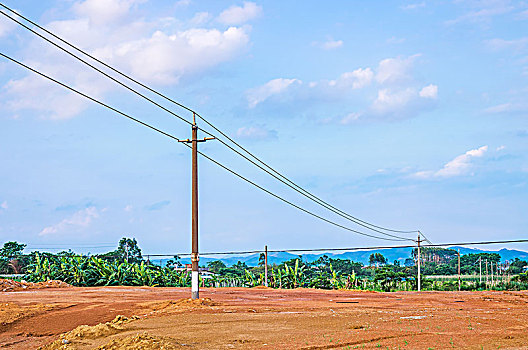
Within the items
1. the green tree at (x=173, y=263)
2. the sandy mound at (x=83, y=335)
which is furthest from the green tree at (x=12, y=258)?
the sandy mound at (x=83, y=335)

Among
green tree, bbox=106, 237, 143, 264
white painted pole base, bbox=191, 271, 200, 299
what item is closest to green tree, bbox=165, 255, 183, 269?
green tree, bbox=106, 237, 143, 264

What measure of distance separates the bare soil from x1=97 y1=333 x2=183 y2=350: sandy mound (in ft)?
0.06

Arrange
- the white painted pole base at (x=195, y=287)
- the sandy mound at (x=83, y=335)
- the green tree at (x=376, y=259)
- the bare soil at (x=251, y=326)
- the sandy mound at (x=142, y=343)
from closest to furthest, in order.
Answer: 1. the sandy mound at (x=142, y=343)
2. the bare soil at (x=251, y=326)
3. the sandy mound at (x=83, y=335)
4. the white painted pole base at (x=195, y=287)
5. the green tree at (x=376, y=259)

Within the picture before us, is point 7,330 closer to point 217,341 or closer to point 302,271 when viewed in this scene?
point 217,341

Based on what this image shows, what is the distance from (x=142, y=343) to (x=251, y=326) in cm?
325

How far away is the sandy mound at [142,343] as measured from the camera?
10.6 m

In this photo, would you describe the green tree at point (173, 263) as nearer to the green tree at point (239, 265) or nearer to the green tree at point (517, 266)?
the green tree at point (239, 265)

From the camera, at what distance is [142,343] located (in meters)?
10.7

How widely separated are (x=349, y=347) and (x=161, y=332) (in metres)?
4.42

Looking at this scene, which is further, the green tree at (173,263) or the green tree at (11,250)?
the green tree at (11,250)

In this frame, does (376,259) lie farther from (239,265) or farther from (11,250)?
(11,250)

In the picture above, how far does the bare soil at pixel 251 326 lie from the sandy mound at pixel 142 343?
0.02m

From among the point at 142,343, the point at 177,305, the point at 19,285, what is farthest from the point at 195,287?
the point at 19,285

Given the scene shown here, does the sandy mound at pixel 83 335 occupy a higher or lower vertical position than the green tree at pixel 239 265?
higher
